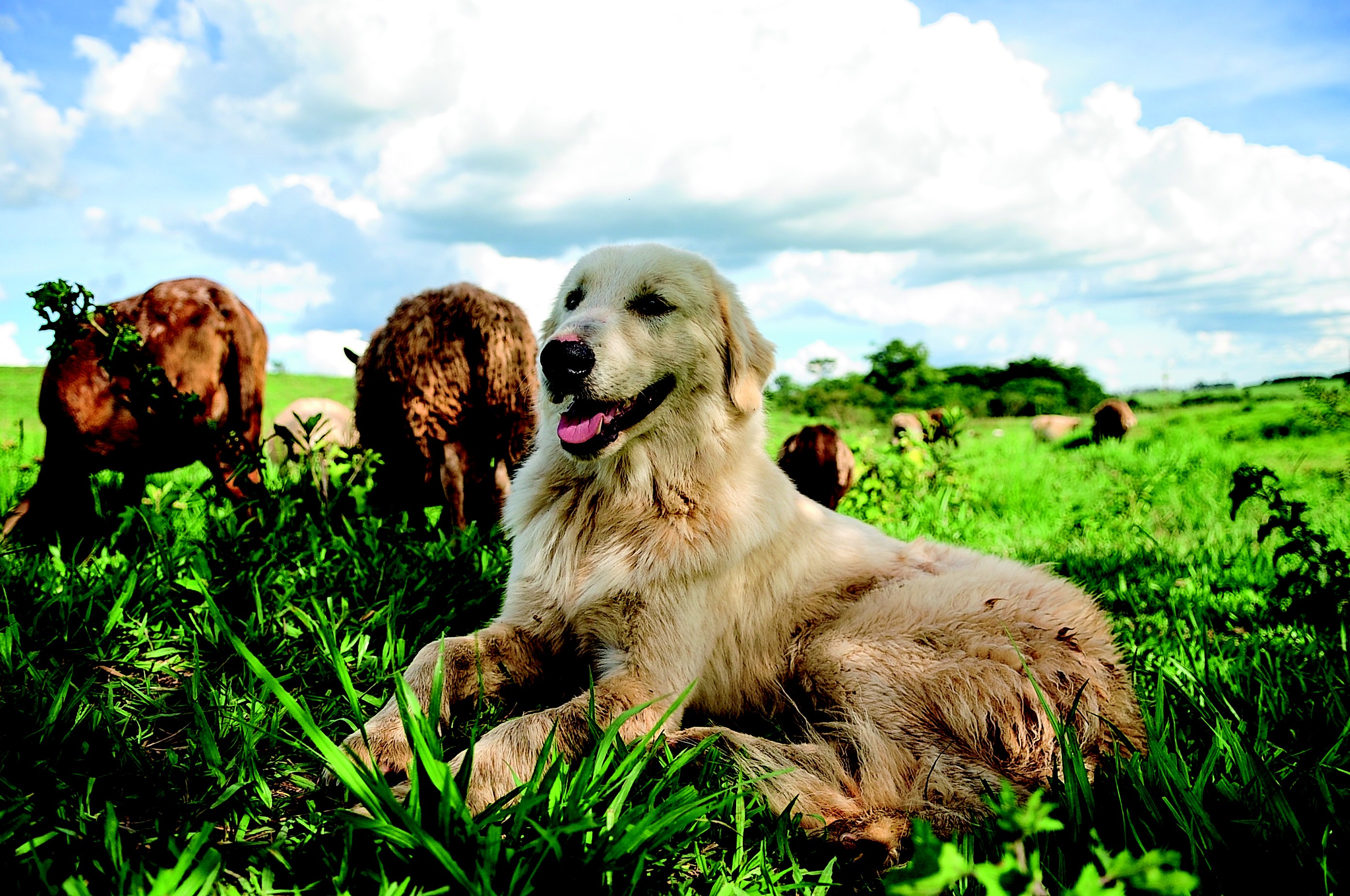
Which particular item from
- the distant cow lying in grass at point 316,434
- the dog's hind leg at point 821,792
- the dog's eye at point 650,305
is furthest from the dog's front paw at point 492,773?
the distant cow lying in grass at point 316,434

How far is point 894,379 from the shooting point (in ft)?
80.2

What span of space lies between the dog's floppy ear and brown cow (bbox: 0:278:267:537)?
3173 millimetres

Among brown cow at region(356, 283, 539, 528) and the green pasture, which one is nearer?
the green pasture

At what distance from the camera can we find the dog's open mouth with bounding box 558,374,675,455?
2.72 m

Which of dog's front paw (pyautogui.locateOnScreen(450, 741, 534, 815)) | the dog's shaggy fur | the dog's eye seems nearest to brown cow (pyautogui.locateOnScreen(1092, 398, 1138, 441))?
the dog's shaggy fur

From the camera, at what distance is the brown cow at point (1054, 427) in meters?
15.1

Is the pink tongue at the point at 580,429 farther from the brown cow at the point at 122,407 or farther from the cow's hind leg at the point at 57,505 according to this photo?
the cow's hind leg at the point at 57,505

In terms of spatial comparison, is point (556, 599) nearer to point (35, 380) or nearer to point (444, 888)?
point (444, 888)

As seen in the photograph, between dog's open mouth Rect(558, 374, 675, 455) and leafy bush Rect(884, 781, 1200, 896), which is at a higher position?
dog's open mouth Rect(558, 374, 675, 455)

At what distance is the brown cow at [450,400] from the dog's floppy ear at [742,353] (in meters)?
2.15

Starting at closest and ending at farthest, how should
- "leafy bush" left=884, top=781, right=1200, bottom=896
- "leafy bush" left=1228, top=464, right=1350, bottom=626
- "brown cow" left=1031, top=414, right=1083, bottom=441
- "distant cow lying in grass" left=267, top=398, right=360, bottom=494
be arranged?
"leafy bush" left=884, top=781, right=1200, bottom=896
"leafy bush" left=1228, top=464, right=1350, bottom=626
"distant cow lying in grass" left=267, top=398, right=360, bottom=494
"brown cow" left=1031, top=414, right=1083, bottom=441

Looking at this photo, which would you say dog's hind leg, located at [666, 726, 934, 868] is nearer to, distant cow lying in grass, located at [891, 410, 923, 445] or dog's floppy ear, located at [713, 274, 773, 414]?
dog's floppy ear, located at [713, 274, 773, 414]

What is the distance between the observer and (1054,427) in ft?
50.7

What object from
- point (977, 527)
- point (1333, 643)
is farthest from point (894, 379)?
point (1333, 643)
